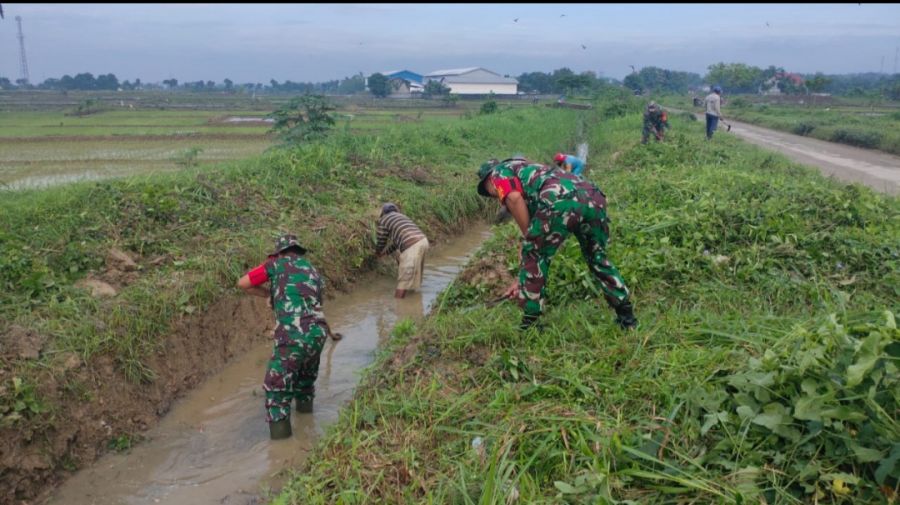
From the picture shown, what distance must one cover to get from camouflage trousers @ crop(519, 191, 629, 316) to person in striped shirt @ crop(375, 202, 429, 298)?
3.00 m

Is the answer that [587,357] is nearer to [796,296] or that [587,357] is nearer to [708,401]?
[708,401]

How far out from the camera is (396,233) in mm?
7547

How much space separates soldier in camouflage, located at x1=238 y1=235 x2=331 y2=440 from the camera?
480cm

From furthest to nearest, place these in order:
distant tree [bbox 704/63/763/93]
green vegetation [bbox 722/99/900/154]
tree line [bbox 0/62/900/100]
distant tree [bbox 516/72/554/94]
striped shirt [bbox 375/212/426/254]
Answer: distant tree [bbox 516/72/554/94] < distant tree [bbox 704/63/763/93] < tree line [bbox 0/62/900/100] < green vegetation [bbox 722/99/900/154] < striped shirt [bbox 375/212/426/254]

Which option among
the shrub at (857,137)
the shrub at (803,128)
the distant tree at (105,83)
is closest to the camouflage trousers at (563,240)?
the shrub at (857,137)

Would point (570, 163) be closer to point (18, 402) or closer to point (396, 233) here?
point (396, 233)

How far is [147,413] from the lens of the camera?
5.26 metres

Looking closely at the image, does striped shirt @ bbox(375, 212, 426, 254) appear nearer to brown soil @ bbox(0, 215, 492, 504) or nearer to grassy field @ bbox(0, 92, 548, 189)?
brown soil @ bbox(0, 215, 492, 504)

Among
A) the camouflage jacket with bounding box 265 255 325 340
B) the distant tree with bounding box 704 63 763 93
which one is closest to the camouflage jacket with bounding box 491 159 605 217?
the camouflage jacket with bounding box 265 255 325 340

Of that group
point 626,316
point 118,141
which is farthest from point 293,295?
point 118,141

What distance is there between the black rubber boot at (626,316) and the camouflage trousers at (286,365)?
221 cm

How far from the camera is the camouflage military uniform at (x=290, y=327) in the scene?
4801mm

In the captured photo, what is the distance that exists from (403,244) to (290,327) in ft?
9.28

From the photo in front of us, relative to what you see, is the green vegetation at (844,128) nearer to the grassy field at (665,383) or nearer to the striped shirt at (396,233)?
the grassy field at (665,383)
